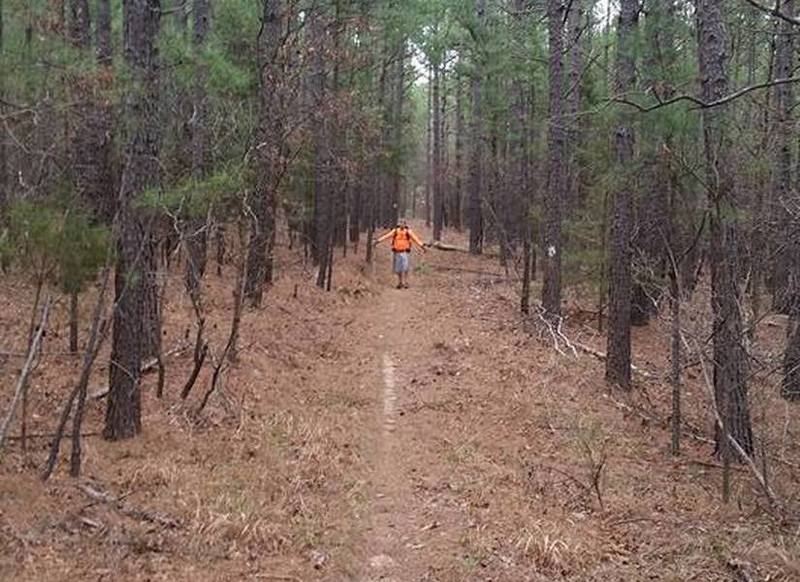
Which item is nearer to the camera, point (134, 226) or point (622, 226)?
point (134, 226)

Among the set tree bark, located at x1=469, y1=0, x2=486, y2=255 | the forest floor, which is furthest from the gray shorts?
the forest floor

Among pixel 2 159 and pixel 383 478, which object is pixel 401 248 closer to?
pixel 2 159

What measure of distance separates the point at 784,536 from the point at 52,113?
7.55m

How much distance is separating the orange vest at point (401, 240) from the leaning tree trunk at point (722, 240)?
11.9 metres

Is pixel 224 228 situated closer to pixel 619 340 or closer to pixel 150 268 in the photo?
pixel 150 268

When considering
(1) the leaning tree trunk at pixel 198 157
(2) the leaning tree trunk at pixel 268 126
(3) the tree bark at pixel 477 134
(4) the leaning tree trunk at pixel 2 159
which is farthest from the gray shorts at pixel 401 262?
(4) the leaning tree trunk at pixel 2 159

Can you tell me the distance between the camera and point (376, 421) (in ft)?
32.4

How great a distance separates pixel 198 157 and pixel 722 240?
6.63 meters

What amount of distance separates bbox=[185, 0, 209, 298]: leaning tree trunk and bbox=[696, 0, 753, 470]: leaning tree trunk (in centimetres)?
520

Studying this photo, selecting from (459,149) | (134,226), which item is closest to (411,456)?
(134,226)

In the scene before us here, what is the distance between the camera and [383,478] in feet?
26.6

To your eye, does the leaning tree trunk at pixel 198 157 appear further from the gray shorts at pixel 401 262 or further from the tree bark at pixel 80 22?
the gray shorts at pixel 401 262

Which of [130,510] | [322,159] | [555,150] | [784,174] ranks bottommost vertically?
[130,510]

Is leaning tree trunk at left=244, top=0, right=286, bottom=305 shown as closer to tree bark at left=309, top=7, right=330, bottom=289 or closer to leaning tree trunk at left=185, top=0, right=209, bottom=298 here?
leaning tree trunk at left=185, top=0, right=209, bottom=298
